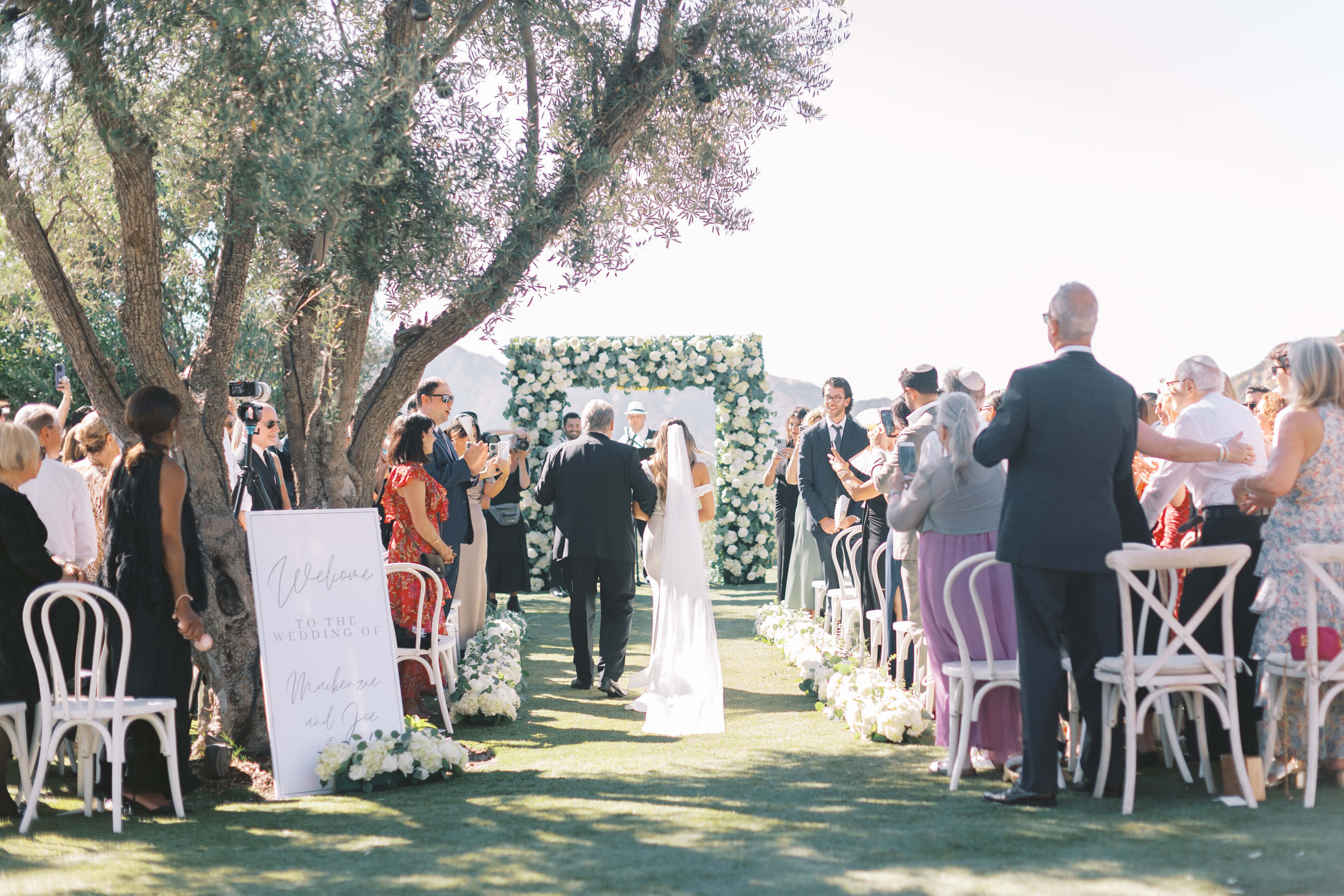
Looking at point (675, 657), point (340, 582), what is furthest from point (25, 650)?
point (675, 657)

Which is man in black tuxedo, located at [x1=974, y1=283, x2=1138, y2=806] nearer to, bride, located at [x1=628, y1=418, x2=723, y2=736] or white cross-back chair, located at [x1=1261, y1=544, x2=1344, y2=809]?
white cross-back chair, located at [x1=1261, y1=544, x2=1344, y2=809]

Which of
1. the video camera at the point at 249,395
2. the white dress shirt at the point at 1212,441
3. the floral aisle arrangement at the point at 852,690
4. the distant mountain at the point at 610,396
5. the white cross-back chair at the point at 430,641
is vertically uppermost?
the distant mountain at the point at 610,396

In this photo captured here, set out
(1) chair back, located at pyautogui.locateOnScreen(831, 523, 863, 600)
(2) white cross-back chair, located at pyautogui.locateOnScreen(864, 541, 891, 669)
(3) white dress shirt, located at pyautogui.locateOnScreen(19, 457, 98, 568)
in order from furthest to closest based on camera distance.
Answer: (1) chair back, located at pyautogui.locateOnScreen(831, 523, 863, 600) → (2) white cross-back chair, located at pyautogui.locateOnScreen(864, 541, 891, 669) → (3) white dress shirt, located at pyautogui.locateOnScreen(19, 457, 98, 568)

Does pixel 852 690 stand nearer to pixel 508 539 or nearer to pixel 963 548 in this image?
pixel 963 548

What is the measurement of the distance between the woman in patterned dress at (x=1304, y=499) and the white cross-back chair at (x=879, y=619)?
259cm

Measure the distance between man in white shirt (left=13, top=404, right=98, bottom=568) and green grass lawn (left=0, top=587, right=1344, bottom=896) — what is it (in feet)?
4.08

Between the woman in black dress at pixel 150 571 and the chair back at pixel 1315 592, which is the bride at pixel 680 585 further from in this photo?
the chair back at pixel 1315 592

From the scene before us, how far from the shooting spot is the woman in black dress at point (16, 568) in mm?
4777

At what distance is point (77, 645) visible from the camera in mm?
4805

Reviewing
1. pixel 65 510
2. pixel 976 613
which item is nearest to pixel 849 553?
pixel 976 613

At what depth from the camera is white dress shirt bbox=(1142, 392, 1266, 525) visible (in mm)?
4930

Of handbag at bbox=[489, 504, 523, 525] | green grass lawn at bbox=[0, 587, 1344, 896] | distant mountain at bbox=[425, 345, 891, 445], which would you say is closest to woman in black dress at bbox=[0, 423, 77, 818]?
green grass lawn at bbox=[0, 587, 1344, 896]

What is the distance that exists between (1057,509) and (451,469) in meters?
4.90

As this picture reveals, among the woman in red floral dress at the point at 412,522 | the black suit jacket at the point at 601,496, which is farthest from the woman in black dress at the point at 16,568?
the black suit jacket at the point at 601,496
